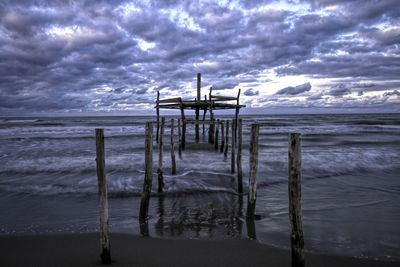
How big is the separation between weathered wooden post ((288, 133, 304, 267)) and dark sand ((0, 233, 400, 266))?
0.72m

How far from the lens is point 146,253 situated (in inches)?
171

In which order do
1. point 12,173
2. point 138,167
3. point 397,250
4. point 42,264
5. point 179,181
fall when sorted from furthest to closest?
1. point 138,167
2. point 12,173
3. point 179,181
4. point 397,250
5. point 42,264

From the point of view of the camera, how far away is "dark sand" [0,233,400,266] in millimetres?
4047

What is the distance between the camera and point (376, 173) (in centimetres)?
1050

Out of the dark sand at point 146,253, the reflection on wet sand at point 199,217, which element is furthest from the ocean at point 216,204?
the dark sand at point 146,253

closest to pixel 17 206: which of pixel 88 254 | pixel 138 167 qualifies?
pixel 88 254

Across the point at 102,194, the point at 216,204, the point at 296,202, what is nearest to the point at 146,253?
the point at 102,194

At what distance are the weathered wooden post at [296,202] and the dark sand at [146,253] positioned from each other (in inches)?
28.5

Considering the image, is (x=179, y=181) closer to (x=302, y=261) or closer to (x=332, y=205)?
(x=332, y=205)

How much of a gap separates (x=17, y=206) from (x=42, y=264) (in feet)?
11.6

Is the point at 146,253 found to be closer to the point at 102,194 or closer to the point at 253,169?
the point at 102,194

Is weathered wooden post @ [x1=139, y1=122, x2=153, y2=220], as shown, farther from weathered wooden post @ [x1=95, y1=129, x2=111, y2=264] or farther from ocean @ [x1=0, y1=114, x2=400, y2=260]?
weathered wooden post @ [x1=95, y1=129, x2=111, y2=264]

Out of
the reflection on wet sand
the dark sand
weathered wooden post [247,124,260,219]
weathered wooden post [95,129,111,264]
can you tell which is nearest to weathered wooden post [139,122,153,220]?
the reflection on wet sand

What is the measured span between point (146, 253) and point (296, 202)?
2646 millimetres
